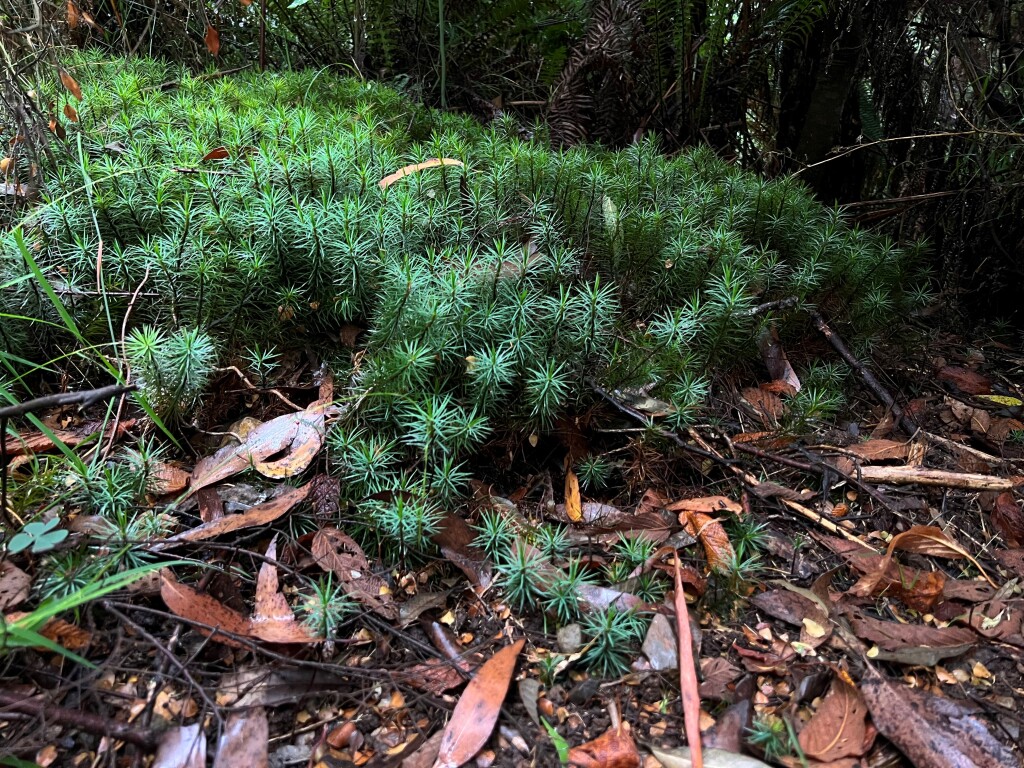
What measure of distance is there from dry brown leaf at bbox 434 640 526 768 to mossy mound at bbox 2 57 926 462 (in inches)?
21.9

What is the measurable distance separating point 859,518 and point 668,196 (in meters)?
1.40

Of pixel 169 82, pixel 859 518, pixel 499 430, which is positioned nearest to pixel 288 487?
pixel 499 430

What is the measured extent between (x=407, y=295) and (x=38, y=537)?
3.26ft

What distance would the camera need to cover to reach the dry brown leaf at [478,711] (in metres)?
1.25

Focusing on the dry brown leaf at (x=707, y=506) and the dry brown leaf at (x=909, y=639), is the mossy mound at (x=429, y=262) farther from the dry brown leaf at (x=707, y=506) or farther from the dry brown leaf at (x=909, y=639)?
the dry brown leaf at (x=909, y=639)

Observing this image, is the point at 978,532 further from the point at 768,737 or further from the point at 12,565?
the point at 12,565

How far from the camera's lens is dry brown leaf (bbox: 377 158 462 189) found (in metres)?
2.27

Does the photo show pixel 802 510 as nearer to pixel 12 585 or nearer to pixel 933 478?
pixel 933 478

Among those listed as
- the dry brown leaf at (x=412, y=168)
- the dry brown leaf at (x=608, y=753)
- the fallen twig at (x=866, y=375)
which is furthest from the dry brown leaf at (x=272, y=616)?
the fallen twig at (x=866, y=375)

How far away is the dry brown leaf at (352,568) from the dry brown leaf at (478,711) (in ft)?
0.85

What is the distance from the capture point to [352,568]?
156 cm

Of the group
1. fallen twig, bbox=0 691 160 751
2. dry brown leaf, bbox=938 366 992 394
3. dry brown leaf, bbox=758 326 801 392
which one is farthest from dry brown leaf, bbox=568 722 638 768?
dry brown leaf, bbox=938 366 992 394

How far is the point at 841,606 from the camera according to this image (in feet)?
5.14

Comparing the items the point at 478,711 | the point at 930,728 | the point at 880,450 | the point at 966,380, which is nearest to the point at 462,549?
the point at 478,711
